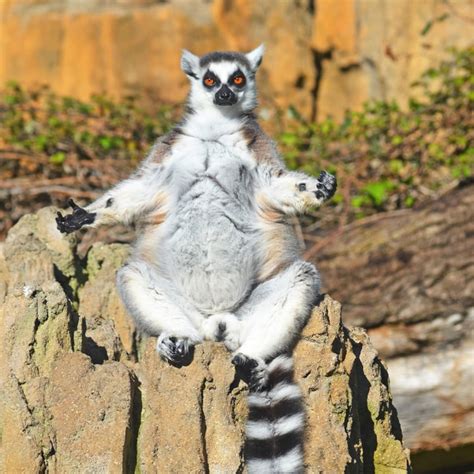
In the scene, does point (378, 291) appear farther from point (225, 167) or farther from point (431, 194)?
point (225, 167)

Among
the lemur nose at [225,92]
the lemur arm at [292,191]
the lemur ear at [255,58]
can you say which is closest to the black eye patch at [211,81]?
the lemur nose at [225,92]

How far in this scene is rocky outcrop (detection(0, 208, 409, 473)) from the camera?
3.63 meters

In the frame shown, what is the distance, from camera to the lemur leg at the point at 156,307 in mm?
4086

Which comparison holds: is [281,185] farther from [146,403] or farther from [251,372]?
[146,403]

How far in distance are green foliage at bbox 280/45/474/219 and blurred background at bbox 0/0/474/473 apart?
17 millimetres

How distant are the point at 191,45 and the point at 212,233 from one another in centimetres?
707

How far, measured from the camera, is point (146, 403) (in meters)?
3.82

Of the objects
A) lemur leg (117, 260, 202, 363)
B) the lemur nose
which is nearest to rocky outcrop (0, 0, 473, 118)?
the lemur nose

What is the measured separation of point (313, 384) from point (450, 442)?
124 inches

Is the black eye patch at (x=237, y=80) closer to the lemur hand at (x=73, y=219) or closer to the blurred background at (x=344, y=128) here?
the lemur hand at (x=73, y=219)

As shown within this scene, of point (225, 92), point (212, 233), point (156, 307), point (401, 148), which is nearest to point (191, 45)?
point (401, 148)

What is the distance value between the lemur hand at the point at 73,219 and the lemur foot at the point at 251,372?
1.13 m

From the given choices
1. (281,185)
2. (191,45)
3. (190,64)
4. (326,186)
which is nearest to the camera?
(326,186)

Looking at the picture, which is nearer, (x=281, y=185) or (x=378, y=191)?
(x=281, y=185)
